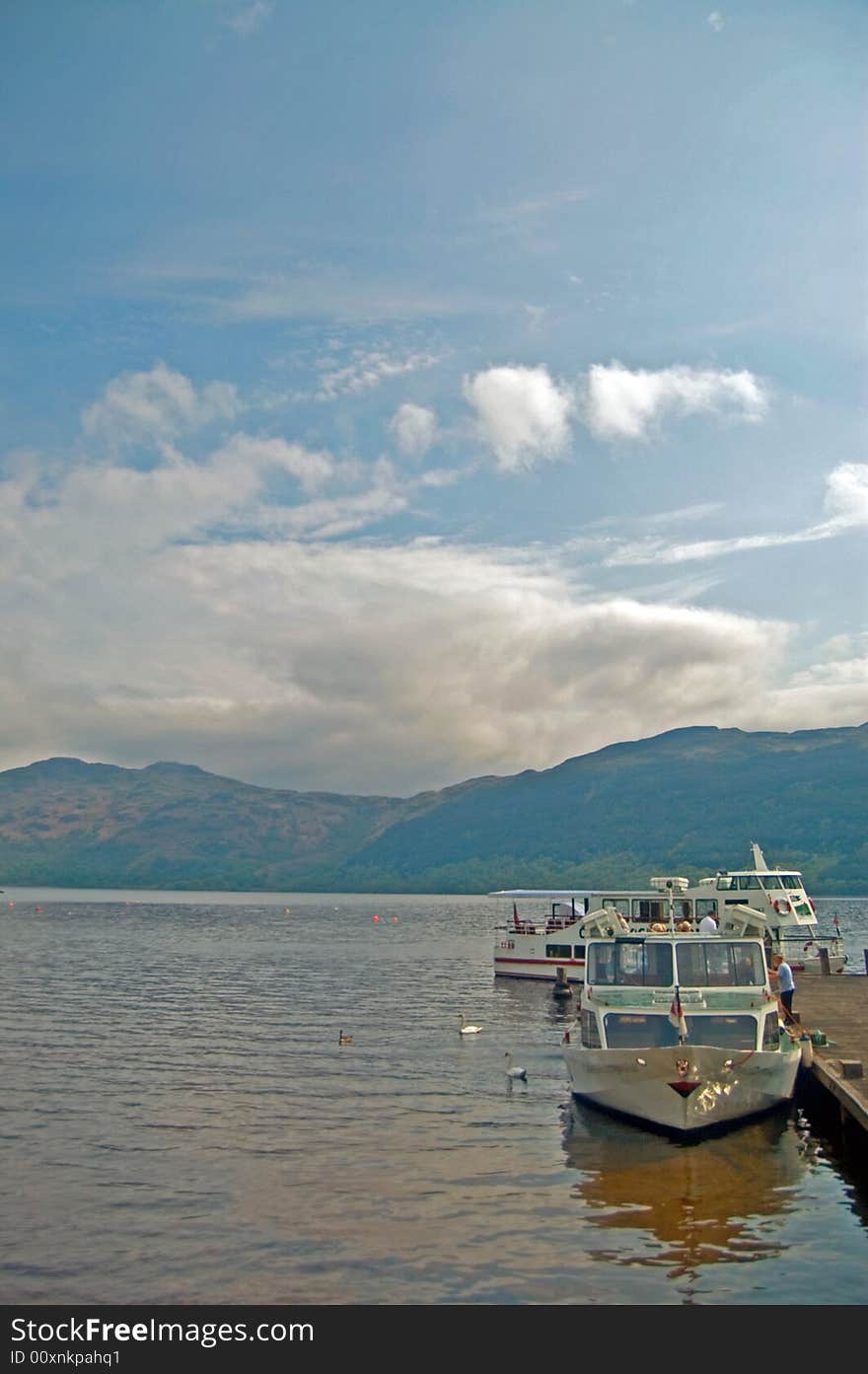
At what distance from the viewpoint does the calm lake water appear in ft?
66.6

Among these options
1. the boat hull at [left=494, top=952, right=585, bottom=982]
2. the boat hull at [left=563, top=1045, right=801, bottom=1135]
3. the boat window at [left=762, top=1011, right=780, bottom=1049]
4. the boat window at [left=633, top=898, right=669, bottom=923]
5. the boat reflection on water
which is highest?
the boat window at [left=633, top=898, right=669, bottom=923]

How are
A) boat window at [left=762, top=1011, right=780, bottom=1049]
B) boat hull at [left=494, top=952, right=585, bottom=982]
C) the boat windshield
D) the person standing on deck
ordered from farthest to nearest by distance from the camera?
boat hull at [left=494, top=952, right=585, bottom=982]
the person standing on deck
boat window at [left=762, top=1011, right=780, bottom=1049]
the boat windshield

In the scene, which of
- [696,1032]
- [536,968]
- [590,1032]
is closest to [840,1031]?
[590,1032]

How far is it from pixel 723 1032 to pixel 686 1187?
6.94 m

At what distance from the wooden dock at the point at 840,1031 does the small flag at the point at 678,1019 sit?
4683 millimetres

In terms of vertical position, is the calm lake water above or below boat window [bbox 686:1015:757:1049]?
below

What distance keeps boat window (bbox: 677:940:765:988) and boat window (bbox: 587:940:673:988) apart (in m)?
0.54

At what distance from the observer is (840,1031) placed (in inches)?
1709

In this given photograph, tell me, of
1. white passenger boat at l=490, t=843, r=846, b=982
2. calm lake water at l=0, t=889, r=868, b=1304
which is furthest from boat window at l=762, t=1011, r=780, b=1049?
white passenger boat at l=490, t=843, r=846, b=982

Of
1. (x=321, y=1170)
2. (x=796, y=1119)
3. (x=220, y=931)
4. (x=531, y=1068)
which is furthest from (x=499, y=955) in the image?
(x=220, y=931)

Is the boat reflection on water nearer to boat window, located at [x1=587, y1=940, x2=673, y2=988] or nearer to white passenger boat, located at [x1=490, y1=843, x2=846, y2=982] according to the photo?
boat window, located at [x1=587, y1=940, x2=673, y2=988]

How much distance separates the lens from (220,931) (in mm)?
161000

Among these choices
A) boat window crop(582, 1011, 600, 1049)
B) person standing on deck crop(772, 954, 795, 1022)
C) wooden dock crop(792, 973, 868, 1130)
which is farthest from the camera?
person standing on deck crop(772, 954, 795, 1022)

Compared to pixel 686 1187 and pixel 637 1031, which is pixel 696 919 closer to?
pixel 637 1031
